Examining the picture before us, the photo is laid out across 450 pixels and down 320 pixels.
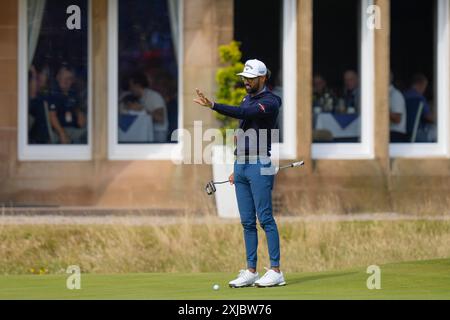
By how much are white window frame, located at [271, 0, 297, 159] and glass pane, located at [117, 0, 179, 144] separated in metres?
1.67

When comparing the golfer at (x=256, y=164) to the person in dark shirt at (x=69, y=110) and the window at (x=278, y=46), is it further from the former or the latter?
the person in dark shirt at (x=69, y=110)

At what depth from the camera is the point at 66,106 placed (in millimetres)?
23016

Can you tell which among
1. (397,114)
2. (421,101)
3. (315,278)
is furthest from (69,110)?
(315,278)

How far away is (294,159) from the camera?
22.6 m

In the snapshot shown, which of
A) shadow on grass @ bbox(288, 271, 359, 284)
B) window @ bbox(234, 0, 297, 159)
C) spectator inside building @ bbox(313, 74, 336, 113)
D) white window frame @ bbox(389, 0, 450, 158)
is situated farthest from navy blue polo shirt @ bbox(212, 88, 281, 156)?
white window frame @ bbox(389, 0, 450, 158)

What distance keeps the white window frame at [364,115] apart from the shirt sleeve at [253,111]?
33.2 ft

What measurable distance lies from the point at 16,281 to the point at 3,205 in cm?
758

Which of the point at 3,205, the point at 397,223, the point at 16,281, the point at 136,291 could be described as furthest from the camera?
the point at 3,205

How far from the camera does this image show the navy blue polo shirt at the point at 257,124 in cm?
1287

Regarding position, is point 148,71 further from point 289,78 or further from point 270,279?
point 270,279

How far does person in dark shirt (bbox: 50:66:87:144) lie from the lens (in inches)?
902

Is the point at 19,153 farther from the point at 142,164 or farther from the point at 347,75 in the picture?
the point at 347,75

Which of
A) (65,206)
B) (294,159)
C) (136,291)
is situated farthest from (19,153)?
(136,291)

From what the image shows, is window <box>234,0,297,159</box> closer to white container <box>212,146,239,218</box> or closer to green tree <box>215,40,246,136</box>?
green tree <box>215,40,246,136</box>
